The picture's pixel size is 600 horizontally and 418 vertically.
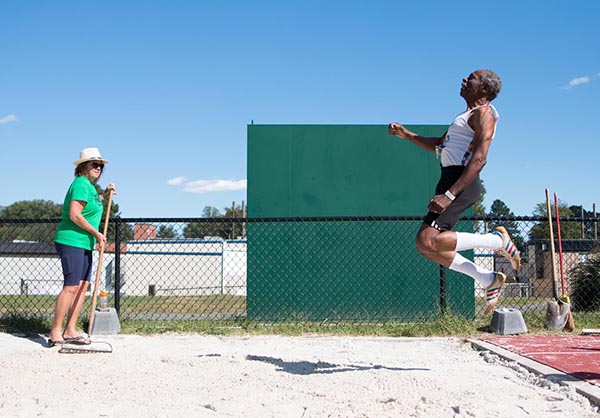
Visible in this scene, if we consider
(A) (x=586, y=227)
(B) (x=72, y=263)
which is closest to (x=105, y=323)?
(B) (x=72, y=263)

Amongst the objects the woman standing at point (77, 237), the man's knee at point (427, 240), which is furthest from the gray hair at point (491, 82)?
the woman standing at point (77, 237)

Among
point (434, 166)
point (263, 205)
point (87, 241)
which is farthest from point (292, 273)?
point (87, 241)

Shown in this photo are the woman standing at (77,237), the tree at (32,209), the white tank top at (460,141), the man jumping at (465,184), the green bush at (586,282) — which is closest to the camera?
the man jumping at (465,184)

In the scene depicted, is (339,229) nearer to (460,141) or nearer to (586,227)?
(460,141)

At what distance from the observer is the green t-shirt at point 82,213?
18.9 feet

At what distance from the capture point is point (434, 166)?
838 cm

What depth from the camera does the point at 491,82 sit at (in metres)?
4.50

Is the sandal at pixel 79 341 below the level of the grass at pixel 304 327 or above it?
above

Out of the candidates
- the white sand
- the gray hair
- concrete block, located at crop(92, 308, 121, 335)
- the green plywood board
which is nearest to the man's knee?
the white sand

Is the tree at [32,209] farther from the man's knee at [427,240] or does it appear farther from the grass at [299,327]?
the man's knee at [427,240]

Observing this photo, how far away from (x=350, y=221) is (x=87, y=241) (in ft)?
10.5

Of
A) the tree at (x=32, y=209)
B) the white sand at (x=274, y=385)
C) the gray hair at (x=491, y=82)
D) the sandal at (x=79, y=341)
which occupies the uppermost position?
the tree at (x=32, y=209)

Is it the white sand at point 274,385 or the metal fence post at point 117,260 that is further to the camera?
the metal fence post at point 117,260

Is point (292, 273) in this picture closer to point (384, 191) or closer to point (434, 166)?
point (384, 191)
